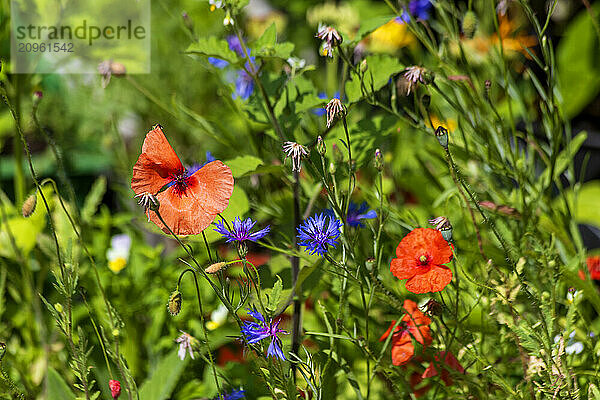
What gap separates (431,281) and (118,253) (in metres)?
0.48

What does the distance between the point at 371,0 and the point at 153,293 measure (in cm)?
121

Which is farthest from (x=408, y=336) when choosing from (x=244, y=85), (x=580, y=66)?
(x=580, y=66)

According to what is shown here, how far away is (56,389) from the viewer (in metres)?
0.47

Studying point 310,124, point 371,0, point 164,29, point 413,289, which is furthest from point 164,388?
point 371,0

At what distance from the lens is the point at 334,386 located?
1.68 feet

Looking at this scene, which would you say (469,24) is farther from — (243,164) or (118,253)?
(118,253)

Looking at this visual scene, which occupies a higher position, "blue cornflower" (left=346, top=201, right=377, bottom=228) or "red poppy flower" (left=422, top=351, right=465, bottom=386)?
"blue cornflower" (left=346, top=201, right=377, bottom=228)

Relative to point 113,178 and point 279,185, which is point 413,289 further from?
point 113,178

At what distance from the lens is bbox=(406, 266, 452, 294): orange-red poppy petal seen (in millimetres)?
374

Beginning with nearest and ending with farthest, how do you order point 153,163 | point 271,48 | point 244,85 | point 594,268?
point 153,163, point 271,48, point 594,268, point 244,85

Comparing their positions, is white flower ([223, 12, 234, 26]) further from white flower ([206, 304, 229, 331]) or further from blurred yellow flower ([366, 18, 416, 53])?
blurred yellow flower ([366, 18, 416, 53])

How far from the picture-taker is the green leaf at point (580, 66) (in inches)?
41.9

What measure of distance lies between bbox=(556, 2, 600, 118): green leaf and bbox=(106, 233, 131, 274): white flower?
79 centimetres

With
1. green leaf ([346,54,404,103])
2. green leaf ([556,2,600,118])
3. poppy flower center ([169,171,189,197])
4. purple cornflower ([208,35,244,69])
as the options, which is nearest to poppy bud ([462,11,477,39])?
green leaf ([346,54,404,103])
